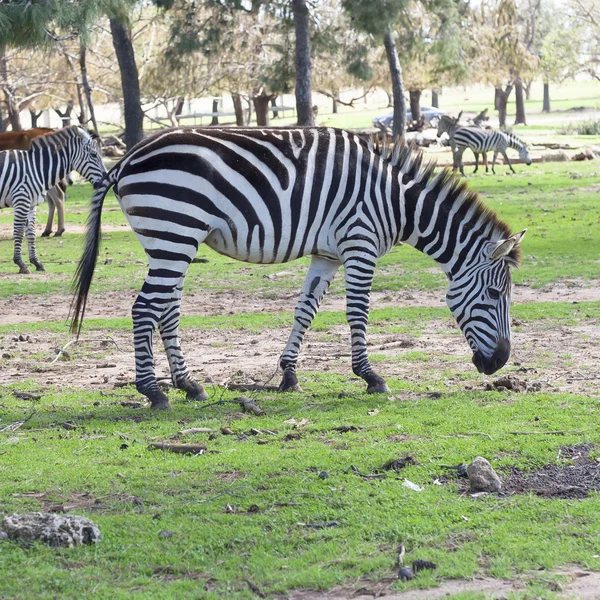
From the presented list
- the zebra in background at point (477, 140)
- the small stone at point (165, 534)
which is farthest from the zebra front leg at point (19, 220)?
the zebra in background at point (477, 140)

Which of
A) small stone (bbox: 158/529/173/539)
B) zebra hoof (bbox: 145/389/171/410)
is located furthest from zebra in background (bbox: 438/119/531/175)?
small stone (bbox: 158/529/173/539)

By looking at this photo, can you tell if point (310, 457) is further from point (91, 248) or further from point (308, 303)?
point (91, 248)

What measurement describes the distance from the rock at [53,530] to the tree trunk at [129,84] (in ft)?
68.6

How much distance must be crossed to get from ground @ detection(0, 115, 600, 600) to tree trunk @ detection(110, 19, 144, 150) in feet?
47.0

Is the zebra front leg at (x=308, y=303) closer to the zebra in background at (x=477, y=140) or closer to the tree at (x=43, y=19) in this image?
the tree at (x=43, y=19)

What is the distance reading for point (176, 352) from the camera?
833 cm

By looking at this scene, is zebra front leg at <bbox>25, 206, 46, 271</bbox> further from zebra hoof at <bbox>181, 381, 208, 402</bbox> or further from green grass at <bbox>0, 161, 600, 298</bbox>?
zebra hoof at <bbox>181, 381, 208, 402</bbox>

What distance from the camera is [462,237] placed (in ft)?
27.5

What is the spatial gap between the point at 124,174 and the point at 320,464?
3188 mm

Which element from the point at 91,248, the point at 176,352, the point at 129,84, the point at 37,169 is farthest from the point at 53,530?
the point at 129,84

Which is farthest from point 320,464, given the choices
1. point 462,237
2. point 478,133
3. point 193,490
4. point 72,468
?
point 478,133

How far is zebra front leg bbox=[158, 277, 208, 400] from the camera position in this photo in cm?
818

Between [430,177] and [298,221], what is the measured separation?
132 centimetres

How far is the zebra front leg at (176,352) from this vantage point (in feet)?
26.8
